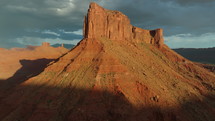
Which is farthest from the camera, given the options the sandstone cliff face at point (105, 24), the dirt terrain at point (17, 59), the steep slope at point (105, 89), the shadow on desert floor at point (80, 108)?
the dirt terrain at point (17, 59)

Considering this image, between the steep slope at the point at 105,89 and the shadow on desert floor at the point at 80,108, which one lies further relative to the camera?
the steep slope at the point at 105,89

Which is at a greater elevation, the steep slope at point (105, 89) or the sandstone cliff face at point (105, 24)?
the sandstone cliff face at point (105, 24)

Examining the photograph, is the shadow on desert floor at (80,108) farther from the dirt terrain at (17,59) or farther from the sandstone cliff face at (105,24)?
the dirt terrain at (17,59)

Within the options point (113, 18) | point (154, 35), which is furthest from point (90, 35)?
point (154, 35)

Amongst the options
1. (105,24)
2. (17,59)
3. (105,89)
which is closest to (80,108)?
(105,89)

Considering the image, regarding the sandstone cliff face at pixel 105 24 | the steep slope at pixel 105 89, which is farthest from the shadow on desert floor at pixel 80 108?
the sandstone cliff face at pixel 105 24

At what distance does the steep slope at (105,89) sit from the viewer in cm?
3959

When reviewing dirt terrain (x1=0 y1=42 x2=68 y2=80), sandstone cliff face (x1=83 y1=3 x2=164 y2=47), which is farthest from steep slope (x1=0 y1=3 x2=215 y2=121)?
dirt terrain (x1=0 y1=42 x2=68 y2=80)

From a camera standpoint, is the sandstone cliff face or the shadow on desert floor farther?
the sandstone cliff face

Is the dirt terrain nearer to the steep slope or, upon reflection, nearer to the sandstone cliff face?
the steep slope

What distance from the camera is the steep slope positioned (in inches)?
1559

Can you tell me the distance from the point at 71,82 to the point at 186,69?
59585 millimetres

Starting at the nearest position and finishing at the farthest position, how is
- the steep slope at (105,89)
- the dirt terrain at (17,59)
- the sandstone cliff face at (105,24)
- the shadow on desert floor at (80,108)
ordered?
the shadow on desert floor at (80,108)
the steep slope at (105,89)
the sandstone cliff face at (105,24)
the dirt terrain at (17,59)

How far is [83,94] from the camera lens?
1682 inches
